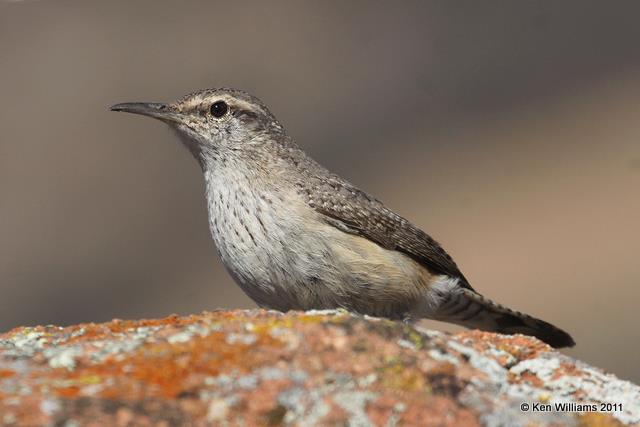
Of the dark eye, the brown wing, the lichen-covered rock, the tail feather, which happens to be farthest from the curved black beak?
the lichen-covered rock

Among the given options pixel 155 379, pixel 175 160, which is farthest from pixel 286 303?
pixel 175 160

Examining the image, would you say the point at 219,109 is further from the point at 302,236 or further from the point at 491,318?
the point at 491,318

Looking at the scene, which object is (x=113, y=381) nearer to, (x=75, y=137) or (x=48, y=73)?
(x=75, y=137)

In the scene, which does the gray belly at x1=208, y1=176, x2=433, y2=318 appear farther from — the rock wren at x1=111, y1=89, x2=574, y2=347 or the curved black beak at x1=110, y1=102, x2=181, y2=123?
the curved black beak at x1=110, y1=102, x2=181, y2=123

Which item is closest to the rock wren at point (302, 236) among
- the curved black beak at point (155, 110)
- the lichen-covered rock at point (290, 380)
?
the curved black beak at point (155, 110)

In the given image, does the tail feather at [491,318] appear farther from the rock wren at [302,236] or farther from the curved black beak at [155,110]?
the curved black beak at [155,110]

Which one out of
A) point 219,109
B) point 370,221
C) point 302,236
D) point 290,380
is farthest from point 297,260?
point 290,380
